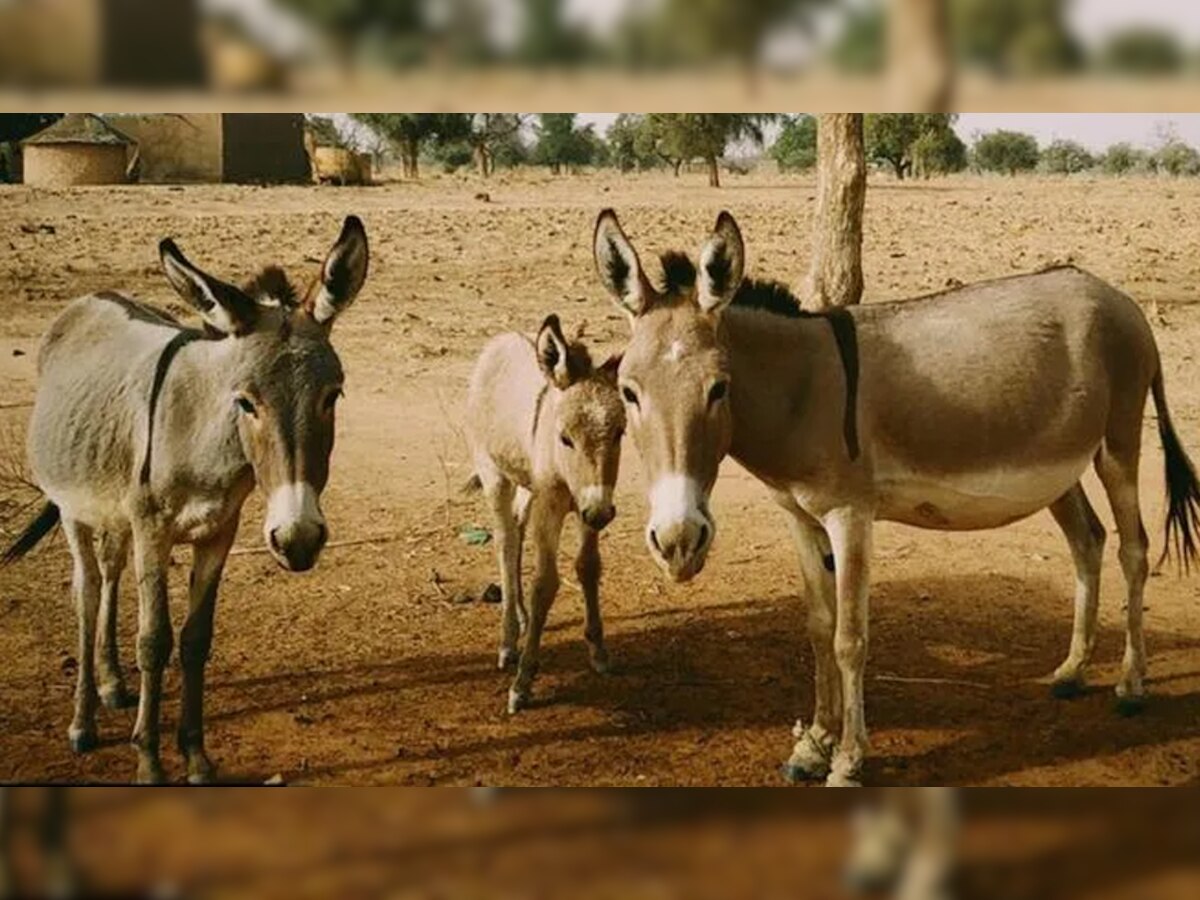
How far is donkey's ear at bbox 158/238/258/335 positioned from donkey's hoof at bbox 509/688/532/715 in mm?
1281

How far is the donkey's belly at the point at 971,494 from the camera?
9.81ft

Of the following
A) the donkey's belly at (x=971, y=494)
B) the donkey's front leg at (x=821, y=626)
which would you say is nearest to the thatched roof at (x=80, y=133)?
the donkey's front leg at (x=821, y=626)

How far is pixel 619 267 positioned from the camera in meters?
2.79

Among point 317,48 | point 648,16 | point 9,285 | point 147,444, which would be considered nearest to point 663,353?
point 648,16

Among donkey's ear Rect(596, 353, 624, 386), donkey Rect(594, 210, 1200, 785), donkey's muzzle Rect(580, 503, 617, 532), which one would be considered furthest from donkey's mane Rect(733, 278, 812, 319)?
donkey's muzzle Rect(580, 503, 617, 532)

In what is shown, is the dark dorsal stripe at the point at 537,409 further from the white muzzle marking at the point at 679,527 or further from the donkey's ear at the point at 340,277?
the white muzzle marking at the point at 679,527

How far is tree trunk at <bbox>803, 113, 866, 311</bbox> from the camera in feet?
9.70

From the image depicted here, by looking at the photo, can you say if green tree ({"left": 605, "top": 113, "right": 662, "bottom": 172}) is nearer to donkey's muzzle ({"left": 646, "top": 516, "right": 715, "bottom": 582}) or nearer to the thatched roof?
donkey's muzzle ({"left": 646, "top": 516, "right": 715, "bottom": 582})

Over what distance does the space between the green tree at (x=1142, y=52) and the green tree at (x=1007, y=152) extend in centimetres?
49

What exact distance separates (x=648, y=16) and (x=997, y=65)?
699 mm

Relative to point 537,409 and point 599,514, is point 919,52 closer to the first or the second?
point 599,514

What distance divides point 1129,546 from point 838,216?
1.25 m

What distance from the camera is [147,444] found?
2.92 metres

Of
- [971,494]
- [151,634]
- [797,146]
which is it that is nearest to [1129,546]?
[971,494]
